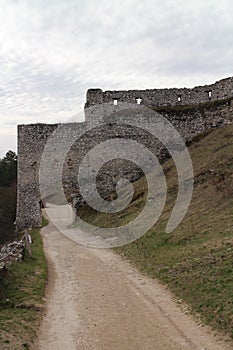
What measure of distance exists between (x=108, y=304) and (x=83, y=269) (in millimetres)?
4331

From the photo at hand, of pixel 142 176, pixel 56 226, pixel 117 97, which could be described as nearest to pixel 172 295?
pixel 56 226

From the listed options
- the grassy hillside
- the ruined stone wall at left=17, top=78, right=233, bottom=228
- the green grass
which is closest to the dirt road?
the green grass

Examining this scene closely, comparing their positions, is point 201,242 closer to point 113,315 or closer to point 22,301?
point 113,315

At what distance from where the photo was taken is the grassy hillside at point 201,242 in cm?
1032

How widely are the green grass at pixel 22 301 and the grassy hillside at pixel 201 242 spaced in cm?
357

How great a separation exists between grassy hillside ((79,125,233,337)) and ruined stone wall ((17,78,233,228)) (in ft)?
15.8

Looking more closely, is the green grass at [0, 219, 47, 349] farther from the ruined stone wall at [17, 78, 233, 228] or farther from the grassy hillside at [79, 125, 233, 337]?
the ruined stone wall at [17, 78, 233, 228]

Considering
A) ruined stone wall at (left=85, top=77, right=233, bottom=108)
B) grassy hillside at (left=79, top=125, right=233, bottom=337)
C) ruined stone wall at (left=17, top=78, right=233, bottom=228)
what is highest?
ruined stone wall at (left=85, top=77, right=233, bottom=108)

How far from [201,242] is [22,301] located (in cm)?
661

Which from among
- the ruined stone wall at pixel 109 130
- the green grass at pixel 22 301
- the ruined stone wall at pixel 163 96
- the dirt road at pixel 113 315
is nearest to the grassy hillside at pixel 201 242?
the dirt road at pixel 113 315

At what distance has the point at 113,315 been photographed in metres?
10.2

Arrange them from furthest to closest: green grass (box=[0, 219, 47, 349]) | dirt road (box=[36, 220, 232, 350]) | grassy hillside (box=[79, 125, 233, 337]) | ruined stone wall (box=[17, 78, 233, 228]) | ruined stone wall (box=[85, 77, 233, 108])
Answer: ruined stone wall (box=[85, 77, 233, 108]) < ruined stone wall (box=[17, 78, 233, 228]) < grassy hillside (box=[79, 125, 233, 337]) < green grass (box=[0, 219, 47, 349]) < dirt road (box=[36, 220, 232, 350])

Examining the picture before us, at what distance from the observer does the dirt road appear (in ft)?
27.7

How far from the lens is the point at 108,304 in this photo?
1103 cm
